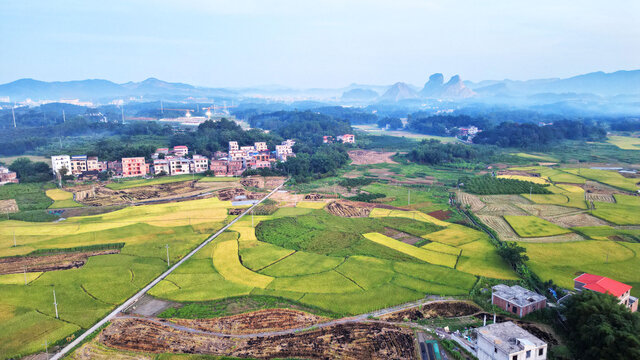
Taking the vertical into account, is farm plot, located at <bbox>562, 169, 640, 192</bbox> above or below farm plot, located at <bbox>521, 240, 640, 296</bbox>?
above

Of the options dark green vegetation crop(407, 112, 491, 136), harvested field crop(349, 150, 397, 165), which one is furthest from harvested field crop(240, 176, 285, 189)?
dark green vegetation crop(407, 112, 491, 136)

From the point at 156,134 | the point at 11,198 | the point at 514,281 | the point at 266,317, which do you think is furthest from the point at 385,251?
the point at 156,134

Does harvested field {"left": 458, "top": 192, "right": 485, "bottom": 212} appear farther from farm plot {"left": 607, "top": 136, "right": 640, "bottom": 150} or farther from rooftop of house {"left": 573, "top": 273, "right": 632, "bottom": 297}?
farm plot {"left": 607, "top": 136, "right": 640, "bottom": 150}

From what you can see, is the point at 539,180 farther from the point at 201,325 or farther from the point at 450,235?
the point at 201,325

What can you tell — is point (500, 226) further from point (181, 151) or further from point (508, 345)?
point (181, 151)

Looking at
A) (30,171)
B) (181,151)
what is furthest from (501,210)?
(30,171)

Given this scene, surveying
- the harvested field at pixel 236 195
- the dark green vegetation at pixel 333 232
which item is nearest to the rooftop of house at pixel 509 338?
the dark green vegetation at pixel 333 232

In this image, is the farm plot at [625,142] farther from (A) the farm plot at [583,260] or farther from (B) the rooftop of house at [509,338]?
(B) the rooftop of house at [509,338]
